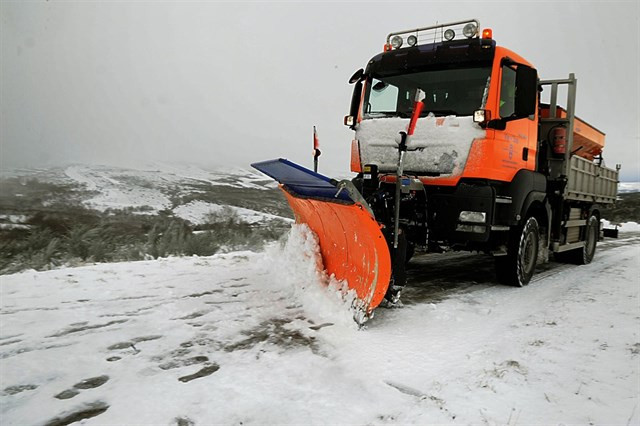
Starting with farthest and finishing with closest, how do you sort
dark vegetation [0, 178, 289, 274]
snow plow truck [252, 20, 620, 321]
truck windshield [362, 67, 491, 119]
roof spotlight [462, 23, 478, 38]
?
dark vegetation [0, 178, 289, 274] < roof spotlight [462, 23, 478, 38] < truck windshield [362, 67, 491, 119] < snow plow truck [252, 20, 620, 321]

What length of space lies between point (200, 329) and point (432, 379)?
1.86 meters

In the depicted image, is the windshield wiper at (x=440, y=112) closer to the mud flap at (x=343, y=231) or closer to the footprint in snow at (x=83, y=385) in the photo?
the mud flap at (x=343, y=231)

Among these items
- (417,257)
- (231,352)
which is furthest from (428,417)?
(417,257)

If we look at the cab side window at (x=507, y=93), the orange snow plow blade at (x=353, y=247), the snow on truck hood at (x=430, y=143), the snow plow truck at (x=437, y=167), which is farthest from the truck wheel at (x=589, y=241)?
the orange snow plow blade at (x=353, y=247)

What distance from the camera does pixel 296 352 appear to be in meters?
3.09

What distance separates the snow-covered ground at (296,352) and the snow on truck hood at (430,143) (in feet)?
4.81

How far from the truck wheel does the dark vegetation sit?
6.09 metres

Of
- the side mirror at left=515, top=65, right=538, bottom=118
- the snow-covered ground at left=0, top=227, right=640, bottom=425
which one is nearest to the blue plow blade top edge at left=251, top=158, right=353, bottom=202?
the snow-covered ground at left=0, top=227, right=640, bottom=425

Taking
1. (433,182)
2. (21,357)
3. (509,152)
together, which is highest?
(509,152)

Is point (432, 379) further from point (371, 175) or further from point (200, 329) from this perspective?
point (371, 175)

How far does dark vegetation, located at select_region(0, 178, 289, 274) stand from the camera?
655 cm

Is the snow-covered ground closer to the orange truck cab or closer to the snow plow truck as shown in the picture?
the snow plow truck

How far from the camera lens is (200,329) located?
11.5 ft

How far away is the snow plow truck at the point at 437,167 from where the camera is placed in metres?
4.00
